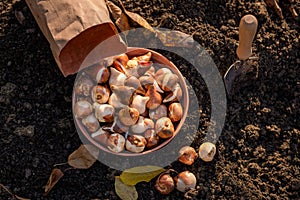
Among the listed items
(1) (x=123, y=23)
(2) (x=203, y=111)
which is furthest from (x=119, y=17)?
(2) (x=203, y=111)

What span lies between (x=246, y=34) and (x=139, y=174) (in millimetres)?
652

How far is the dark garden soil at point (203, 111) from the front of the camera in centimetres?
190

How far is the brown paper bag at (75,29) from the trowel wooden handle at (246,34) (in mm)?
437

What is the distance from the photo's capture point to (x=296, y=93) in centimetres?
202

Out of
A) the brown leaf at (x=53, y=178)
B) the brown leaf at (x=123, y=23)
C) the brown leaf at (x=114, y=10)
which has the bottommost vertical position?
the brown leaf at (x=53, y=178)

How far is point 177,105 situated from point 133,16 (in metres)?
0.44

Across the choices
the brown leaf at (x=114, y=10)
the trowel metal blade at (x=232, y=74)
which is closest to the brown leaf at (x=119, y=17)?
the brown leaf at (x=114, y=10)

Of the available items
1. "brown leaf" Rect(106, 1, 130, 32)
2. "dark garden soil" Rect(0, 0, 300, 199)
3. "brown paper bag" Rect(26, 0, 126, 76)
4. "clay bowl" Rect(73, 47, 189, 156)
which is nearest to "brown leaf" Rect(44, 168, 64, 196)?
"dark garden soil" Rect(0, 0, 300, 199)

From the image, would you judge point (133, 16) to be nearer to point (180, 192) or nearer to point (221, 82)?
point (221, 82)

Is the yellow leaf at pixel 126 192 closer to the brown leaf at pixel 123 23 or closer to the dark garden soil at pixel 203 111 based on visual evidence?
the dark garden soil at pixel 203 111

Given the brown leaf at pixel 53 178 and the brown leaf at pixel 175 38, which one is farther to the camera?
the brown leaf at pixel 175 38

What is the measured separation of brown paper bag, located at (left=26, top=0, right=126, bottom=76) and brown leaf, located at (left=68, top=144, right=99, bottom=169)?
0.98ft

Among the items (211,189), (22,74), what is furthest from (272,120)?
(22,74)

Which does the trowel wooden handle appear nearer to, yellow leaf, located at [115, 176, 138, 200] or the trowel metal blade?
the trowel metal blade
